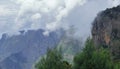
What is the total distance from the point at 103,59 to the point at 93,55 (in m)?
2.53

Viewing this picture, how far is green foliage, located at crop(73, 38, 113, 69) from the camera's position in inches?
3123

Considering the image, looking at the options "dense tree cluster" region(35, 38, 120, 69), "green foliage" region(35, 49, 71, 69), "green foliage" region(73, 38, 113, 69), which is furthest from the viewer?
"green foliage" region(35, 49, 71, 69)

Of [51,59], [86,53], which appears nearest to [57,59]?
[51,59]

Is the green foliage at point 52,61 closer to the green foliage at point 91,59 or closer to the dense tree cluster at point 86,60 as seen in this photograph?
the dense tree cluster at point 86,60

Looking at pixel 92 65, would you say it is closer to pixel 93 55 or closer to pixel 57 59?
pixel 93 55

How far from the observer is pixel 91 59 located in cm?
7950

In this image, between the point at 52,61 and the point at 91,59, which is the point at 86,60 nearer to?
the point at 91,59

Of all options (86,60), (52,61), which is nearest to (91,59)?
(86,60)

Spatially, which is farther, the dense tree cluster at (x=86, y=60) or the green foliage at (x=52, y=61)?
the green foliage at (x=52, y=61)

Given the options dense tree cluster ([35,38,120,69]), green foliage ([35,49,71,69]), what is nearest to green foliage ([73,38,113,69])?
dense tree cluster ([35,38,120,69])

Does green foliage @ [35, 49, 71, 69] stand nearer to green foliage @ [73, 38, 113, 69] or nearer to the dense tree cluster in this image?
the dense tree cluster

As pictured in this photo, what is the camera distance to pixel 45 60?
8425 cm

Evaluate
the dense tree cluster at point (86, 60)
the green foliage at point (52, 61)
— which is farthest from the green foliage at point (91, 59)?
the green foliage at point (52, 61)

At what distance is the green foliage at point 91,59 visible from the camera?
7931 cm
